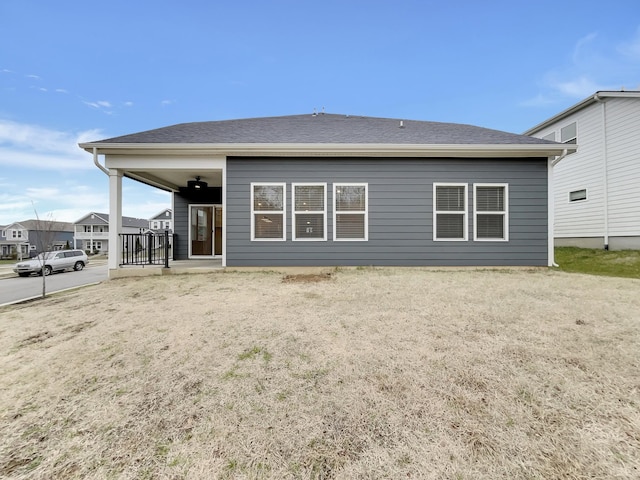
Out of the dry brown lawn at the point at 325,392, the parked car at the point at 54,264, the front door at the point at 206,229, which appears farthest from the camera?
the parked car at the point at 54,264

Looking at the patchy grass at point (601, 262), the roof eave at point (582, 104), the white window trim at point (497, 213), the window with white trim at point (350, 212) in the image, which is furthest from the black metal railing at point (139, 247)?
the roof eave at point (582, 104)

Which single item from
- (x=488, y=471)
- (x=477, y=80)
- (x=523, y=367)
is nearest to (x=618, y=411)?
(x=523, y=367)

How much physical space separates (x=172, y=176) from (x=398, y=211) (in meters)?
6.75

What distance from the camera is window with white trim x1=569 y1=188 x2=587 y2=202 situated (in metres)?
10.3

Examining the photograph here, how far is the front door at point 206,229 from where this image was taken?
9703 mm

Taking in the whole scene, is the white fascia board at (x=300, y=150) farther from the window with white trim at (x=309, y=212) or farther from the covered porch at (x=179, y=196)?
the window with white trim at (x=309, y=212)

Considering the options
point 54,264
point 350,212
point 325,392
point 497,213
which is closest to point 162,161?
point 350,212

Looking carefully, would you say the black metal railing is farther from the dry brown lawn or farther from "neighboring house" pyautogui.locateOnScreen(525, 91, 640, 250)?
"neighboring house" pyautogui.locateOnScreen(525, 91, 640, 250)

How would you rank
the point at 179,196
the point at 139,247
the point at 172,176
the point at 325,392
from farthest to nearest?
1. the point at 179,196
2. the point at 172,176
3. the point at 139,247
4. the point at 325,392

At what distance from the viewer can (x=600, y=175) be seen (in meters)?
9.70

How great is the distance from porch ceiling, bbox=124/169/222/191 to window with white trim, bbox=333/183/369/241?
11.5 feet

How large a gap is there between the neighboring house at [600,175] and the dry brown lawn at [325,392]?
764 centimetres

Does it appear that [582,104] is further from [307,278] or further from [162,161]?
[162,161]

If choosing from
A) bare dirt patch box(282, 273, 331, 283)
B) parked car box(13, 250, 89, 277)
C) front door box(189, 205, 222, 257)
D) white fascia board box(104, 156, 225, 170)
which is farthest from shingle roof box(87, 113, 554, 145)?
parked car box(13, 250, 89, 277)
